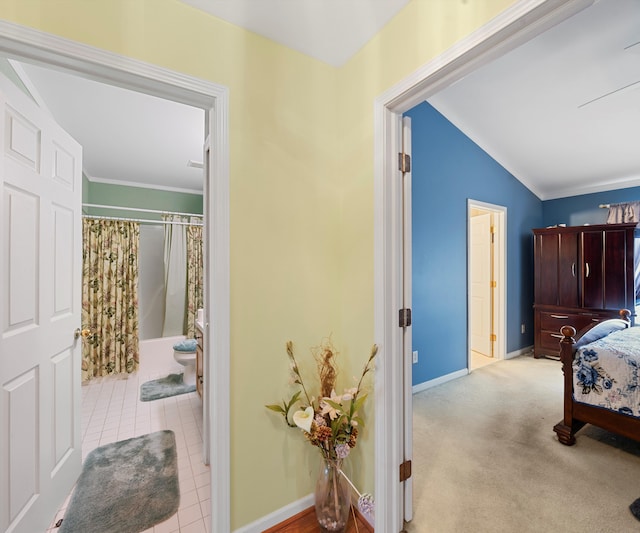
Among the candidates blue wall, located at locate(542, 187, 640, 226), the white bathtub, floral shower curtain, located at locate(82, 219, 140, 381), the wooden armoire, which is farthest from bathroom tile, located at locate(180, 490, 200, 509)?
blue wall, located at locate(542, 187, 640, 226)

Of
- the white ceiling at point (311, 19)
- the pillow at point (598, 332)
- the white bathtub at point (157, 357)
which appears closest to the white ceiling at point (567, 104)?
the white ceiling at point (311, 19)

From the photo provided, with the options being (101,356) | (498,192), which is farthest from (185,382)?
(498,192)

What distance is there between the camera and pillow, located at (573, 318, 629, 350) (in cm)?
224

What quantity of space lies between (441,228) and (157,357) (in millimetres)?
3849

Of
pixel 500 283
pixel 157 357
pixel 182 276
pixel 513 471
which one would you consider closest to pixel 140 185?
pixel 182 276

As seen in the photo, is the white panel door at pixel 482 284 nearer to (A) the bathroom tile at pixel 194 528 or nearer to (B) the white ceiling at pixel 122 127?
(A) the bathroom tile at pixel 194 528

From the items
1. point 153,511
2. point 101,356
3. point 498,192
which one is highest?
point 498,192

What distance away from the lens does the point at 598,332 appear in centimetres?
244

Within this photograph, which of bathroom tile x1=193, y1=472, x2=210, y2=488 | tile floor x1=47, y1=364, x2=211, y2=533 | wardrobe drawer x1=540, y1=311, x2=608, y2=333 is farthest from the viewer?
wardrobe drawer x1=540, y1=311, x2=608, y2=333

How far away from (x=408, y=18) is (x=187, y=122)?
1.93 m

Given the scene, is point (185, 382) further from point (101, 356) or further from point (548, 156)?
point (548, 156)

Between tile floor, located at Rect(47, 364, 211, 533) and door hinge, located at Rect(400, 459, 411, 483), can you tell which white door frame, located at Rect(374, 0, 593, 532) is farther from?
tile floor, located at Rect(47, 364, 211, 533)

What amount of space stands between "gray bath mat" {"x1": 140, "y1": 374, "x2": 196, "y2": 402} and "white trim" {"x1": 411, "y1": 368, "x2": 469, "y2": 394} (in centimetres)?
239

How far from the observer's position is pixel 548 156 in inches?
148
